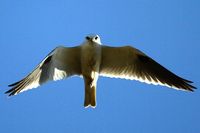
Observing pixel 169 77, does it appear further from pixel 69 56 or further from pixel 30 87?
pixel 30 87

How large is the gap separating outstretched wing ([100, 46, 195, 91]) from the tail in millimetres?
670

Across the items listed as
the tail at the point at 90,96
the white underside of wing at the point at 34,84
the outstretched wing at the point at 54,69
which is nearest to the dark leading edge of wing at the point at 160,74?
the tail at the point at 90,96

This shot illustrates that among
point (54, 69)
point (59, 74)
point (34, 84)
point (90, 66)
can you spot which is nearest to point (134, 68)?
point (90, 66)

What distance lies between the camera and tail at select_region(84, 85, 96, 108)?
10086mm

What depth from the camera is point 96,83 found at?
34.1 ft

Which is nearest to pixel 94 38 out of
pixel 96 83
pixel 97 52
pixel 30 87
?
pixel 97 52

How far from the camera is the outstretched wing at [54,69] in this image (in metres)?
10.2

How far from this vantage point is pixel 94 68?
404 inches

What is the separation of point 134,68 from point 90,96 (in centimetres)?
140

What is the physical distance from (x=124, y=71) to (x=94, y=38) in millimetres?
1278

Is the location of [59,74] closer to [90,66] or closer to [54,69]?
[54,69]

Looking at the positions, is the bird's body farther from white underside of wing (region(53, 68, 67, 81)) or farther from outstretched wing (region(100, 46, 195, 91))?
white underside of wing (region(53, 68, 67, 81))

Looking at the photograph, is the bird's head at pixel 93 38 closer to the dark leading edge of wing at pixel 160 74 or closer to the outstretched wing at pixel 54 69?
the outstretched wing at pixel 54 69

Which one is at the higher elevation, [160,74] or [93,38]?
[93,38]
